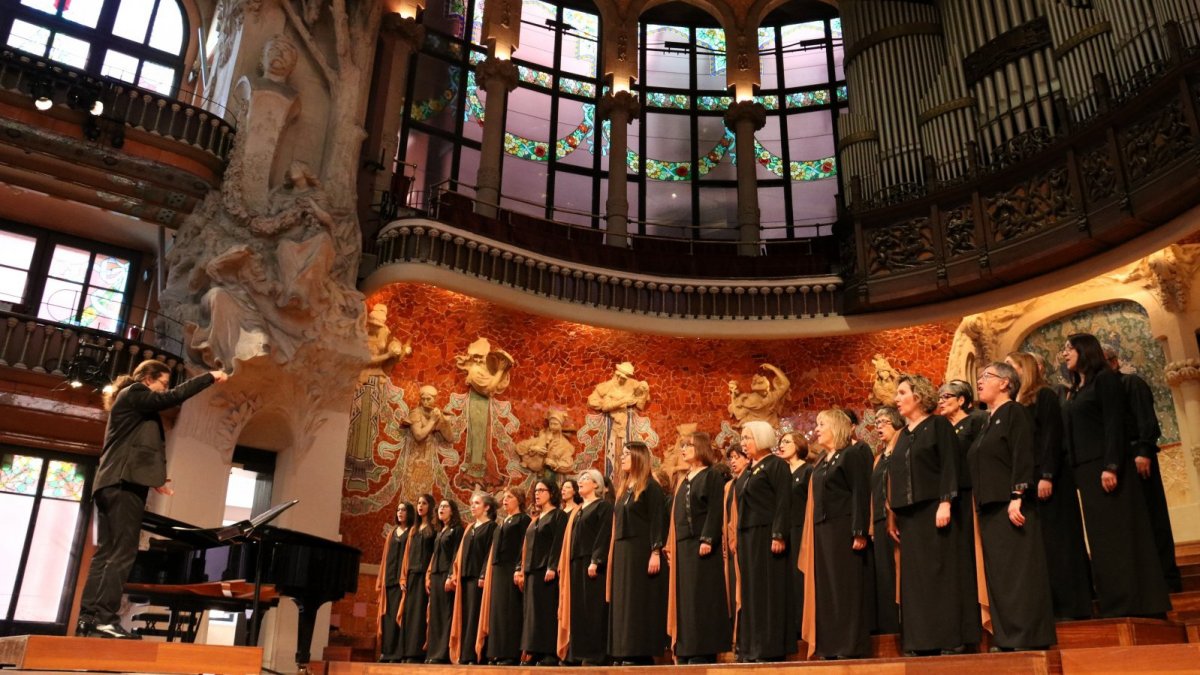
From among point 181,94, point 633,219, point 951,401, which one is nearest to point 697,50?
point 633,219

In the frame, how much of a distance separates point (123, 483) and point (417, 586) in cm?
329

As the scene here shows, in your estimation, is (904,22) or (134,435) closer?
(134,435)

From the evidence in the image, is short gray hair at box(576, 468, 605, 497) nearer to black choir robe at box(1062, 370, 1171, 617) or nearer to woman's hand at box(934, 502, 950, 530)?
woman's hand at box(934, 502, 950, 530)

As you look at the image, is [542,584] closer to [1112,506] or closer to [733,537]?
[733,537]

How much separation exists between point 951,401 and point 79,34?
11.4 metres

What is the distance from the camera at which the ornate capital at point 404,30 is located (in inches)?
485

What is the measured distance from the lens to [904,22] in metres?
12.4

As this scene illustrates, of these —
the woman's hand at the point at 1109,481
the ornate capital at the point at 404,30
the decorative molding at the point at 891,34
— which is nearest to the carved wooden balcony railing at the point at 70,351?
the ornate capital at the point at 404,30

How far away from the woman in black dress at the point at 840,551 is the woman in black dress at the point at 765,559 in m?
0.17

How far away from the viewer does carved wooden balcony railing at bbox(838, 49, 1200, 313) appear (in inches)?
333

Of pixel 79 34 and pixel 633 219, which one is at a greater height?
pixel 79 34

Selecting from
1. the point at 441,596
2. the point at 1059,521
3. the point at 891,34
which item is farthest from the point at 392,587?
the point at 891,34

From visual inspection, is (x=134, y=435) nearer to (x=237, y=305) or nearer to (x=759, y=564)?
(x=759, y=564)

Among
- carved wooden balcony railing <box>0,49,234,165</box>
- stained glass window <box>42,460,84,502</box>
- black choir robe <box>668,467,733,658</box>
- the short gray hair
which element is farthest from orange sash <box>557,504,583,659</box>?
stained glass window <box>42,460,84,502</box>
